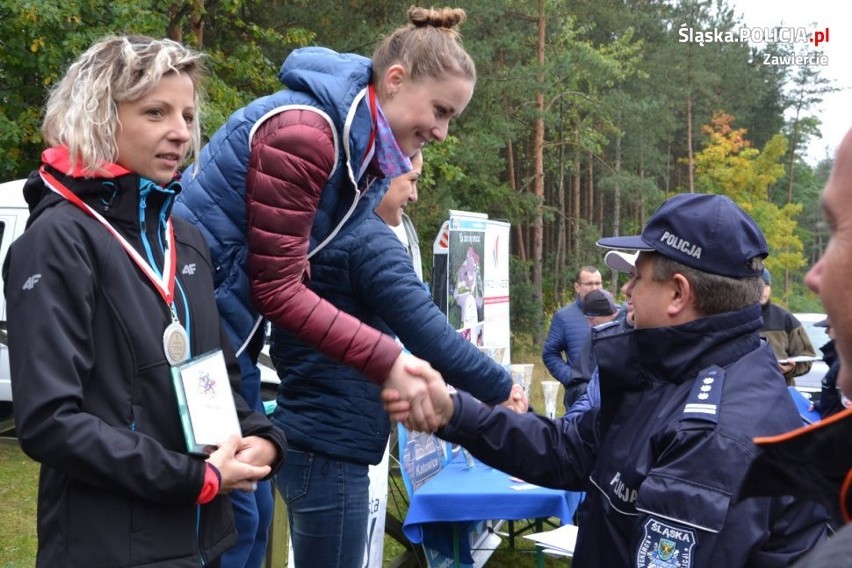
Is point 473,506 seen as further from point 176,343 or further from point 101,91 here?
point 101,91

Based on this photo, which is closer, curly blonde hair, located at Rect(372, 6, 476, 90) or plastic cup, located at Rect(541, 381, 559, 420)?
curly blonde hair, located at Rect(372, 6, 476, 90)

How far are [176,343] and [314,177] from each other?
0.63 meters

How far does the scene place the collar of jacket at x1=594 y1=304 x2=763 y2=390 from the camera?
230 centimetres

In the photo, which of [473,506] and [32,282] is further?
[473,506]

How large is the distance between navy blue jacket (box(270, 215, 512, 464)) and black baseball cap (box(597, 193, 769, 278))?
960 mm

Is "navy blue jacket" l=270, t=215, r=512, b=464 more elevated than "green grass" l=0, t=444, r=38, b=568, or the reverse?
"navy blue jacket" l=270, t=215, r=512, b=464

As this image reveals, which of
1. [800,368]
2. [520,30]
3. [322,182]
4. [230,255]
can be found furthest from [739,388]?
[520,30]

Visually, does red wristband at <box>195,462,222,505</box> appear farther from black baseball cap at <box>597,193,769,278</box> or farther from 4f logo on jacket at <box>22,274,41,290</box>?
black baseball cap at <box>597,193,769,278</box>

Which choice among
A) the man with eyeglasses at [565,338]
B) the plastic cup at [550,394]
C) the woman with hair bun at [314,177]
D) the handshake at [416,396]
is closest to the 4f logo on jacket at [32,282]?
the woman with hair bun at [314,177]

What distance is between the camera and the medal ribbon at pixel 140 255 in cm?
217

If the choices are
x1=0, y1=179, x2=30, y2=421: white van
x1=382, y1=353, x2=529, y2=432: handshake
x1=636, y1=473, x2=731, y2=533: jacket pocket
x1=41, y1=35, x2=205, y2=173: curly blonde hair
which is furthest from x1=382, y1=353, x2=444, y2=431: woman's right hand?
x1=0, y1=179, x2=30, y2=421: white van

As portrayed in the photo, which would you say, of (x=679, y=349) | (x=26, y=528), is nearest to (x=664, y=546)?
(x=679, y=349)

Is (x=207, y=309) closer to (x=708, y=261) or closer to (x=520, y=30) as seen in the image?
(x=708, y=261)

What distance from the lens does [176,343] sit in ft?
7.27
